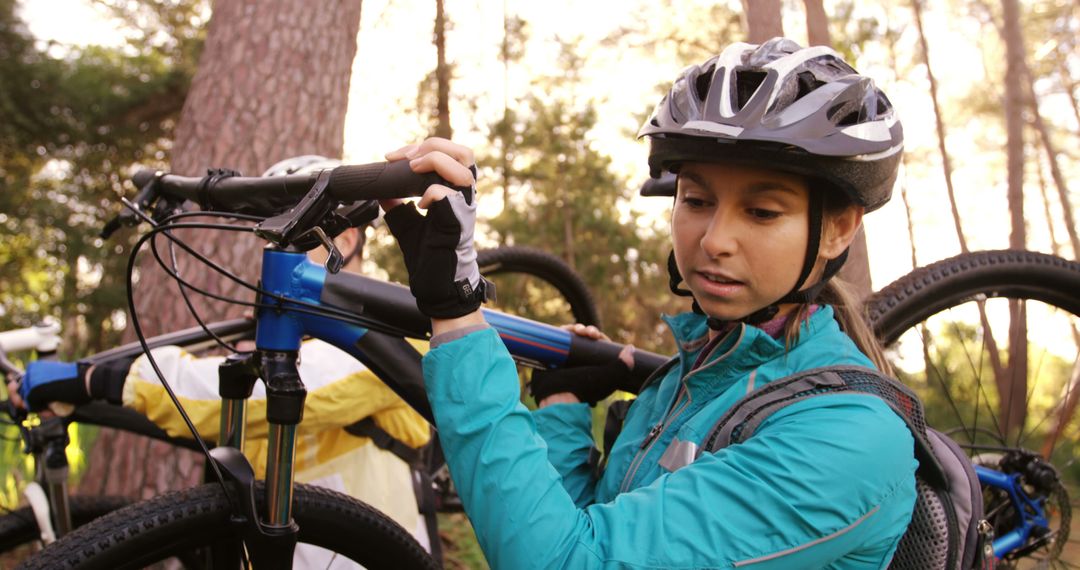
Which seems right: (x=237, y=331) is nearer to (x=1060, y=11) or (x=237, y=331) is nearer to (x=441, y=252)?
(x=441, y=252)

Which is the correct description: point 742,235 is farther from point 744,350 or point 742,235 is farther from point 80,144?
point 80,144

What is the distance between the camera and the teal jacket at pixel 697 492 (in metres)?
1.17

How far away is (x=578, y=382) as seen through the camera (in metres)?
1.91

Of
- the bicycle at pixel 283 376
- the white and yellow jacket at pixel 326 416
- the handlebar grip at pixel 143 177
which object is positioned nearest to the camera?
the bicycle at pixel 283 376

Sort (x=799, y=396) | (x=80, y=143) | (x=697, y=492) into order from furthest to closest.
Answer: (x=80, y=143) < (x=799, y=396) < (x=697, y=492)

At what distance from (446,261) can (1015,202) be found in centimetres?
758

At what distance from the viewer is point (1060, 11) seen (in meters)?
16.2

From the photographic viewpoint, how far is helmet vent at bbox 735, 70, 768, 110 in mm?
1630

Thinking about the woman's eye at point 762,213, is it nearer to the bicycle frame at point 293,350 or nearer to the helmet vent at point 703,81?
the helmet vent at point 703,81

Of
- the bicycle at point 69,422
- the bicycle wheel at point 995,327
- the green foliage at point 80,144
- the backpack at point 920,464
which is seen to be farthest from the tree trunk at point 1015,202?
the green foliage at point 80,144

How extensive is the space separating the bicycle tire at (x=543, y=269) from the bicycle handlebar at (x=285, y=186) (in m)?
1.18

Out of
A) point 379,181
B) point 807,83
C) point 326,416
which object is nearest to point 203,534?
point 326,416

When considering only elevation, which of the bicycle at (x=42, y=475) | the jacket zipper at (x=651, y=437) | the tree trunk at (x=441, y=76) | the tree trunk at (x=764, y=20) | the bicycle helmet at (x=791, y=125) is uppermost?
the tree trunk at (x=441, y=76)

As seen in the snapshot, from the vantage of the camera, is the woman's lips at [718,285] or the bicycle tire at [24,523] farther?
the bicycle tire at [24,523]
